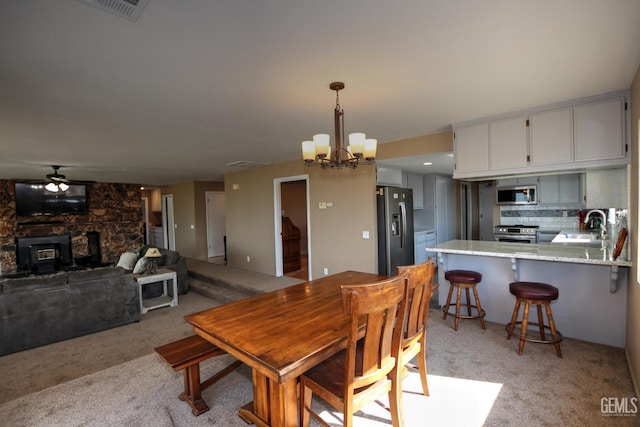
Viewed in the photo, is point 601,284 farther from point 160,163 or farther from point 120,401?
point 160,163

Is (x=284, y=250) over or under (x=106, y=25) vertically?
under

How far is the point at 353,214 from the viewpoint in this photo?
4.66 metres

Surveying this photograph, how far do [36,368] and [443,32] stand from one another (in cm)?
450

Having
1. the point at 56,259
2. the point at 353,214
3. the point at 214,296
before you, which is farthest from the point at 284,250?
the point at 56,259

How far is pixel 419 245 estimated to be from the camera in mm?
5695

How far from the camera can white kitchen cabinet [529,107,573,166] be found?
9.19 ft

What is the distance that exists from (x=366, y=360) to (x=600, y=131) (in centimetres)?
292

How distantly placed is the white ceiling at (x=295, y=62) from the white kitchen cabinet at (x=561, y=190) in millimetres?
3426

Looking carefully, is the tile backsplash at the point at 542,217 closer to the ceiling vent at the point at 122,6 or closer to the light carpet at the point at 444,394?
the light carpet at the point at 444,394

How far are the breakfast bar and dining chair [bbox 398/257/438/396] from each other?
→ 164cm

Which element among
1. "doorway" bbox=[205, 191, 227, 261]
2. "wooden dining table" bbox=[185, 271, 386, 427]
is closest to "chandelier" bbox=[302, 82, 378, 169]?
"wooden dining table" bbox=[185, 271, 386, 427]

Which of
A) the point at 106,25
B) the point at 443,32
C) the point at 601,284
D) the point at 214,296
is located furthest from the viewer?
the point at 214,296

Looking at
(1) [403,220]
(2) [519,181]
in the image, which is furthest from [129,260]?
(2) [519,181]

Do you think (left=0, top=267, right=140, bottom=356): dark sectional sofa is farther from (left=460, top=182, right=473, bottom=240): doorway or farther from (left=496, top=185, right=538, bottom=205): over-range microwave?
(left=460, top=182, right=473, bottom=240): doorway
